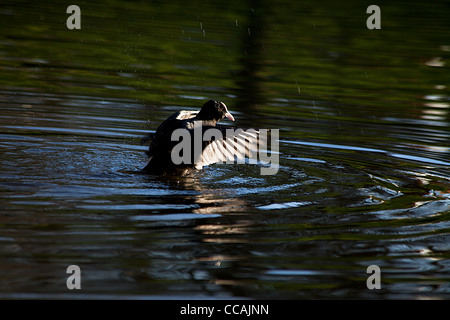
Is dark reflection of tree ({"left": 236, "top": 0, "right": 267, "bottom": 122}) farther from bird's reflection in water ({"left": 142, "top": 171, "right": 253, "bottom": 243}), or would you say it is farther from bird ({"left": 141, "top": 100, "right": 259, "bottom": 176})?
bird's reflection in water ({"left": 142, "top": 171, "right": 253, "bottom": 243})

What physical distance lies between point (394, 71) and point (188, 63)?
4.63m

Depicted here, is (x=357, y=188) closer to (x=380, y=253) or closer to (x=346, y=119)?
(x=380, y=253)

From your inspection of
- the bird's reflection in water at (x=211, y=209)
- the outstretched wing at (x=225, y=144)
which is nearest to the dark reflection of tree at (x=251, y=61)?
the outstretched wing at (x=225, y=144)

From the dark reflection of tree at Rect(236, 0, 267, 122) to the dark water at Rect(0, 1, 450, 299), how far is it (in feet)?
0.27

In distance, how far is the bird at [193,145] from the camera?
839cm

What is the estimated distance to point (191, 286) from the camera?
212 inches

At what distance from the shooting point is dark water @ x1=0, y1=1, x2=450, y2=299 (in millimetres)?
5715

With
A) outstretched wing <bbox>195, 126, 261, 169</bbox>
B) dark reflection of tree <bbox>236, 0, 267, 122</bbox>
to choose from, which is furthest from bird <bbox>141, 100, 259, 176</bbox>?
dark reflection of tree <bbox>236, 0, 267, 122</bbox>

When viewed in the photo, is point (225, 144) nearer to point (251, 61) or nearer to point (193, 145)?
point (193, 145)

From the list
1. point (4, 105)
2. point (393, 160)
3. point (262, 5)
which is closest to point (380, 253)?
point (393, 160)

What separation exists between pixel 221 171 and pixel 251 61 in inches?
344

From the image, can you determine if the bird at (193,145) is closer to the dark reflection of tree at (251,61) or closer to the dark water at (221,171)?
the dark water at (221,171)

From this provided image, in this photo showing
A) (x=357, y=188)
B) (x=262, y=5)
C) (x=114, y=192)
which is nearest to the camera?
(x=114, y=192)

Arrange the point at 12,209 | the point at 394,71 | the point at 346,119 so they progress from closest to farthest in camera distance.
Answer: the point at 12,209 → the point at 346,119 → the point at 394,71
